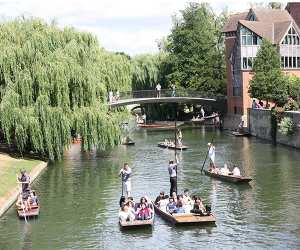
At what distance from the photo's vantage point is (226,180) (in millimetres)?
35594

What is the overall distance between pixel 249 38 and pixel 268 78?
1291 centimetres

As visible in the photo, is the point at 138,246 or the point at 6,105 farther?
the point at 6,105

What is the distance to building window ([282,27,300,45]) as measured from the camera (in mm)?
70875

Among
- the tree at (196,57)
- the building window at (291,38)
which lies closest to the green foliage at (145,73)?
the tree at (196,57)

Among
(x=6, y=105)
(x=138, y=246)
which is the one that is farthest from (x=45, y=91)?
(x=138, y=246)

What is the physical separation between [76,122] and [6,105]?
461 centimetres

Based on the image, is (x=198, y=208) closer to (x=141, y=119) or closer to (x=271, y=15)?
(x=271, y=15)

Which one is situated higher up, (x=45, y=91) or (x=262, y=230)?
(x=45, y=91)

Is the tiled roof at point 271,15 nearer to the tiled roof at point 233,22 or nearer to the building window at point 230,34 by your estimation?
the tiled roof at point 233,22

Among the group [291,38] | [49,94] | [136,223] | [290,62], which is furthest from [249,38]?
[136,223]

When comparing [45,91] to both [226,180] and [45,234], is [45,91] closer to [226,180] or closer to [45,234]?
[226,180]

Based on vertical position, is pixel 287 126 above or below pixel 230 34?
below

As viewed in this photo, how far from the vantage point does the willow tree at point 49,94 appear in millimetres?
39531

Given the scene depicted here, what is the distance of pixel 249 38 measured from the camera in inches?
2793
